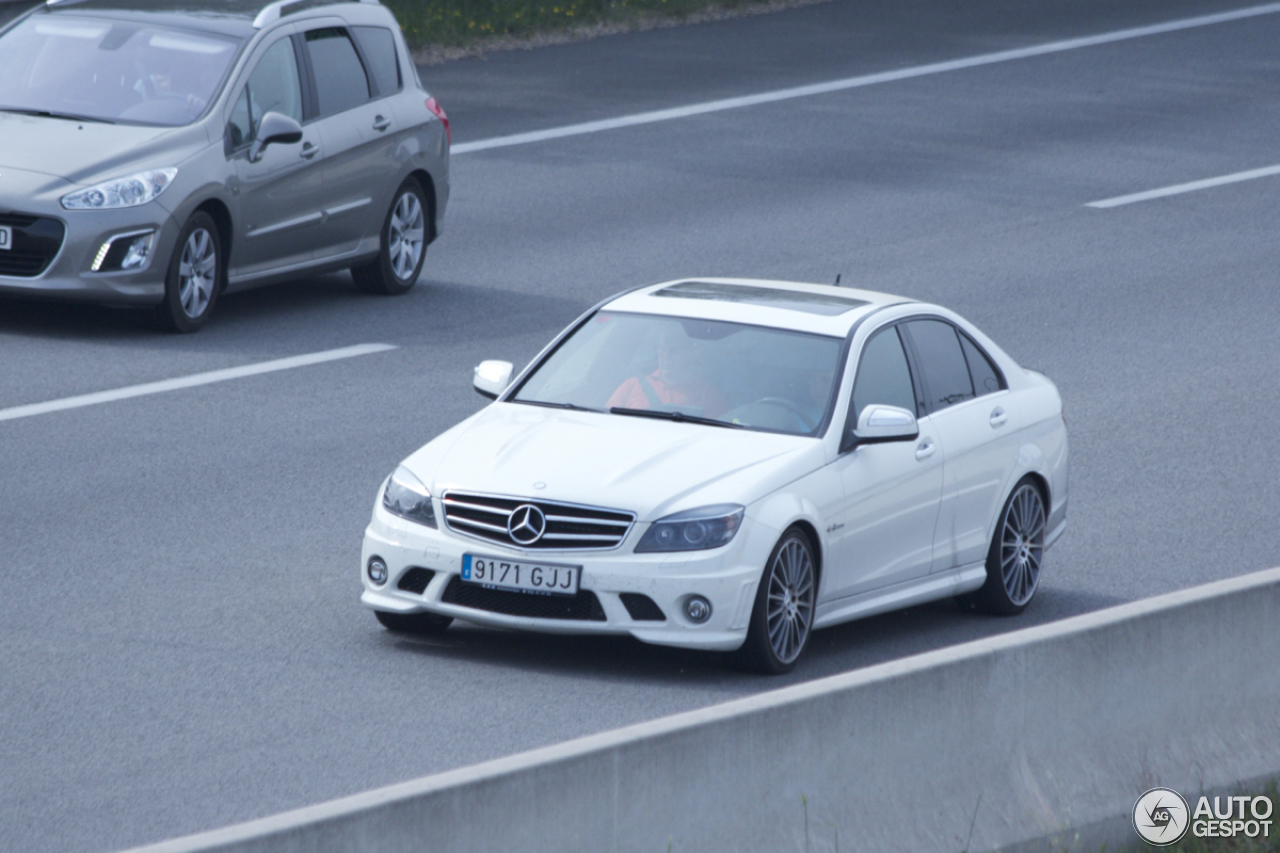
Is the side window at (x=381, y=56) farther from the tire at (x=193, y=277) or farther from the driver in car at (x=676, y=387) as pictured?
the driver in car at (x=676, y=387)

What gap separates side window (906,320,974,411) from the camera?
1003cm

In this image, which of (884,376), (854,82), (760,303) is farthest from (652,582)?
(854,82)

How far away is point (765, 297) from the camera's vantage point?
10.2 meters

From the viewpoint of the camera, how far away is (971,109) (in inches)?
927

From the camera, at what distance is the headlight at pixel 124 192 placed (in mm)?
13906

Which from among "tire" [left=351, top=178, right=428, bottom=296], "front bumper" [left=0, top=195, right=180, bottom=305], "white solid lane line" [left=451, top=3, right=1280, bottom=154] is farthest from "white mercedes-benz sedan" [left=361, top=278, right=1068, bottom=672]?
"white solid lane line" [left=451, top=3, right=1280, bottom=154]

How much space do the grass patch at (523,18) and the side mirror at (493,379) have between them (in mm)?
15446

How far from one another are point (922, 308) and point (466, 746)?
3539mm

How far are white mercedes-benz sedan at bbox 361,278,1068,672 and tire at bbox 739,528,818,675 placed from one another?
0.04 feet

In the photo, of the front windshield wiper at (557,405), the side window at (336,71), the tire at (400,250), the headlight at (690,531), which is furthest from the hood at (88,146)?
the headlight at (690,531)

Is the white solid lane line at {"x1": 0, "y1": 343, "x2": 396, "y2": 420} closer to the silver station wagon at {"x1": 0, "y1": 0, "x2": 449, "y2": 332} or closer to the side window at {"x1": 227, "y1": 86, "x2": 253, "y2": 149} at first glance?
the silver station wagon at {"x1": 0, "y1": 0, "x2": 449, "y2": 332}

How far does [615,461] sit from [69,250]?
6197 mm

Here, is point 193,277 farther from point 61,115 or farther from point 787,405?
point 787,405

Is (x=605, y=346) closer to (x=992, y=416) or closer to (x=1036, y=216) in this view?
(x=992, y=416)
